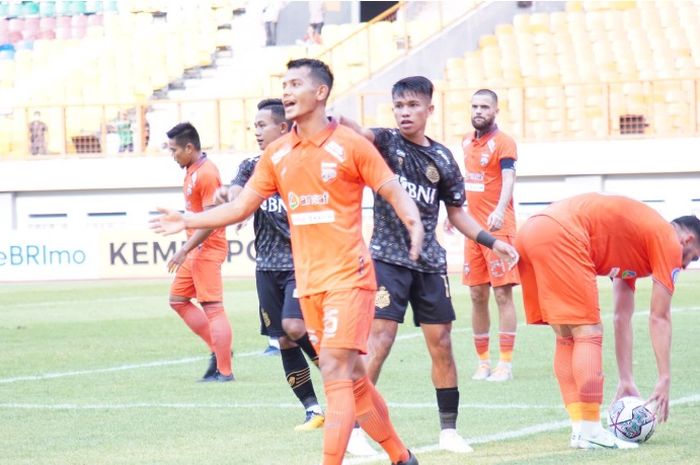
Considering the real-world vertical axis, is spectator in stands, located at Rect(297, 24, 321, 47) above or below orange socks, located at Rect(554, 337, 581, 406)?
above

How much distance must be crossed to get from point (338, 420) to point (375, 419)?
0.45m

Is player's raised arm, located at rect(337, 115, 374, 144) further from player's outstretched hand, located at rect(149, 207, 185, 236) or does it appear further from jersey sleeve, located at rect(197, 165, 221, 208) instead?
jersey sleeve, located at rect(197, 165, 221, 208)

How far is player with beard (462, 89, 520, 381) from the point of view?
1113 centimetres

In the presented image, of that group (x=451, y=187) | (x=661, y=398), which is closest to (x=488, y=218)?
(x=451, y=187)

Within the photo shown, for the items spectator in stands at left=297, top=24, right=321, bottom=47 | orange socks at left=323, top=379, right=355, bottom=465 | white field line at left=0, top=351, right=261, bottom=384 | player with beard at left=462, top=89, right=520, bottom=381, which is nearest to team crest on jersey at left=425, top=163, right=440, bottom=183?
orange socks at left=323, top=379, right=355, bottom=465

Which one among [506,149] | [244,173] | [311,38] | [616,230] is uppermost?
[311,38]

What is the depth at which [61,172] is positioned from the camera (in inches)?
1167

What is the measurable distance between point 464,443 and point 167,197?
73.5 ft

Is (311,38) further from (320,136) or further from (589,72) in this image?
(320,136)

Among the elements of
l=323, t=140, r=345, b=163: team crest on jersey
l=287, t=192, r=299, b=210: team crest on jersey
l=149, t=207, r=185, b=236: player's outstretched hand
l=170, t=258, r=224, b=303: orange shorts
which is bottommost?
l=170, t=258, r=224, b=303: orange shorts

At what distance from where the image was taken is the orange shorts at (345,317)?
6.14 meters

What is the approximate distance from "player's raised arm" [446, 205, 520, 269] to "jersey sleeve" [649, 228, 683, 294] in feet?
2.45

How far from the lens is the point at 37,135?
2994cm

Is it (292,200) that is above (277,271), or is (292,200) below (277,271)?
above
